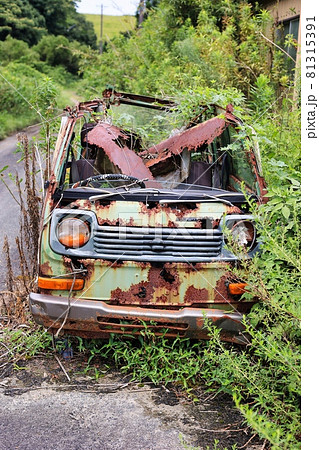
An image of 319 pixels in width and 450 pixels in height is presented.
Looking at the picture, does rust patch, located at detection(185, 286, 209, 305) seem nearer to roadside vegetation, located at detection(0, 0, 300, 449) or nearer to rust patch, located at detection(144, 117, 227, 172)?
roadside vegetation, located at detection(0, 0, 300, 449)

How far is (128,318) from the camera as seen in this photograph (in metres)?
3.64

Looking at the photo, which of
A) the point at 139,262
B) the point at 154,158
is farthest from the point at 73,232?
the point at 154,158

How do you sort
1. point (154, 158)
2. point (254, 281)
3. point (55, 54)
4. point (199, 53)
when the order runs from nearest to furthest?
point (254, 281) → point (154, 158) → point (199, 53) → point (55, 54)

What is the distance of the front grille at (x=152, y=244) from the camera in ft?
12.1

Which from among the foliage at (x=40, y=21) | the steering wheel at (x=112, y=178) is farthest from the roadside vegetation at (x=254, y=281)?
the foliage at (x=40, y=21)

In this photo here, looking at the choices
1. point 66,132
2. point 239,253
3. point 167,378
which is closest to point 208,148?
point 66,132

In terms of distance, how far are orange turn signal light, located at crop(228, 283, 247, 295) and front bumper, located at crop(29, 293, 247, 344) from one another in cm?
15

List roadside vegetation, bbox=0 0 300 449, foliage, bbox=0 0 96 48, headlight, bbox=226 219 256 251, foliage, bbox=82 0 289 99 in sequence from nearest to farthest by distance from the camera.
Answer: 1. roadside vegetation, bbox=0 0 300 449
2. headlight, bbox=226 219 256 251
3. foliage, bbox=82 0 289 99
4. foliage, bbox=0 0 96 48

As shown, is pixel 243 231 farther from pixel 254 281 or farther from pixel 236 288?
pixel 254 281

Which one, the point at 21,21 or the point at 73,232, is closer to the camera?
the point at 73,232

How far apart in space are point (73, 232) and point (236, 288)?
4.00 ft

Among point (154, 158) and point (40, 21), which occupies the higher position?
point (40, 21)

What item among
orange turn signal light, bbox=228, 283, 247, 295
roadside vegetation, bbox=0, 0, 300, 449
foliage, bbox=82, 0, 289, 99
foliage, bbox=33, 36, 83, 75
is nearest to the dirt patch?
roadside vegetation, bbox=0, 0, 300, 449

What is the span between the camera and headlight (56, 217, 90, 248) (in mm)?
3715
